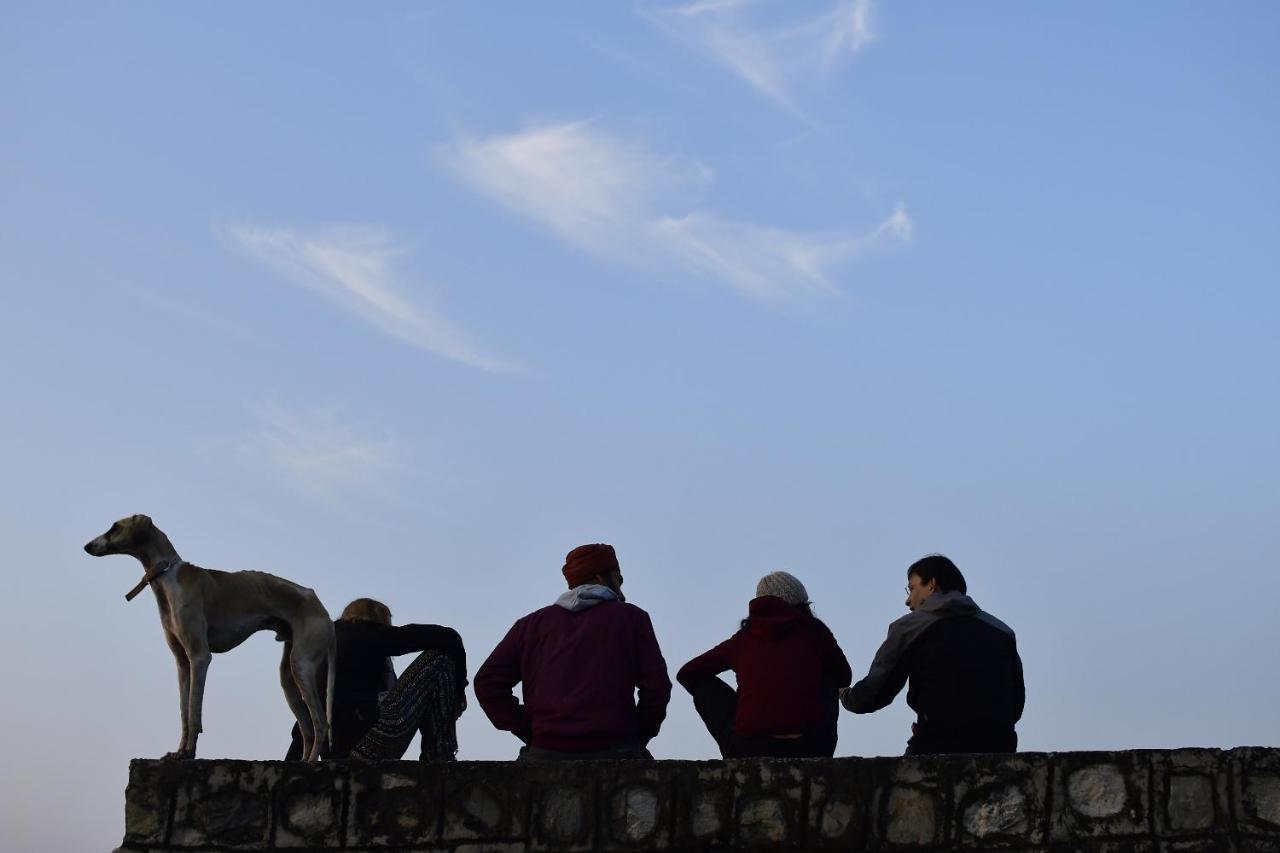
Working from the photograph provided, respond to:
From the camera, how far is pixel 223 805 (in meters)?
8.11

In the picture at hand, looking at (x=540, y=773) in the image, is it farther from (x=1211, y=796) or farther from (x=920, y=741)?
(x=1211, y=796)

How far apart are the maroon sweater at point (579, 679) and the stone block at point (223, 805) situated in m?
1.23

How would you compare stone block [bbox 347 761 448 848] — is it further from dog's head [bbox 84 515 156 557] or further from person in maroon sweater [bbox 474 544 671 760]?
dog's head [bbox 84 515 156 557]

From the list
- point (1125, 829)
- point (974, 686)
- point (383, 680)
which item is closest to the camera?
point (1125, 829)

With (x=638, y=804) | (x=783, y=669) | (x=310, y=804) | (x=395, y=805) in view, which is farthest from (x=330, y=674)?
(x=783, y=669)

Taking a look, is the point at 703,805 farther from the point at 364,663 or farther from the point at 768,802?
the point at 364,663

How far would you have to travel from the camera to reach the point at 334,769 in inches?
321

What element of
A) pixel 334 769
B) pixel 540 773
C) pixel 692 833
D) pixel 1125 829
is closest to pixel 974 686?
pixel 1125 829

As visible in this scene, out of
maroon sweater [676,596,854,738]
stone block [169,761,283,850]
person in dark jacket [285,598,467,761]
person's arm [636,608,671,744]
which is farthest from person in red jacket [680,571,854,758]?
stone block [169,761,283,850]

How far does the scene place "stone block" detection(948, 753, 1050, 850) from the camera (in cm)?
784

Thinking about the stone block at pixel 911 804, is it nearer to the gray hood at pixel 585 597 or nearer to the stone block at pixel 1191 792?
the stone block at pixel 1191 792

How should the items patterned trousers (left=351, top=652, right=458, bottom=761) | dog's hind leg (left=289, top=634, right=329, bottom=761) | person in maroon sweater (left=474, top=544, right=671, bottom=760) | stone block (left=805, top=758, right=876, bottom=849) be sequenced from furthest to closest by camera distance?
patterned trousers (left=351, top=652, right=458, bottom=761) → dog's hind leg (left=289, top=634, right=329, bottom=761) → person in maroon sweater (left=474, top=544, right=671, bottom=760) → stone block (left=805, top=758, right=876, bottom=849)

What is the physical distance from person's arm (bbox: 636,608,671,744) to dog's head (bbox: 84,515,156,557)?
8.51ft

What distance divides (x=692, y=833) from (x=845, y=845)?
695mm
